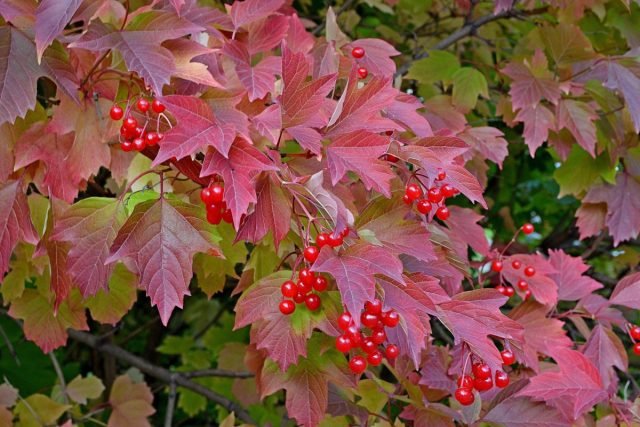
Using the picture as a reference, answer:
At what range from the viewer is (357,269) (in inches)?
36.6

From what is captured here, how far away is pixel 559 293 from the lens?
170 cm

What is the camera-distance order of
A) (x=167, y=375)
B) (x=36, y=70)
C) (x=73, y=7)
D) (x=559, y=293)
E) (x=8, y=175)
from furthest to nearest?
(x=167, y=375) → (x=559, y=293) → (x=8, y=175) → (x=36, y=70) → (x=73, y=7)

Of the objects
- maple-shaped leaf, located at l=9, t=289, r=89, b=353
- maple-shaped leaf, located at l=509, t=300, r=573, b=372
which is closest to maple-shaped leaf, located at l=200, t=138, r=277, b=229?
maple-shaped leaf, located at l=509, t=300, r=573, b=372

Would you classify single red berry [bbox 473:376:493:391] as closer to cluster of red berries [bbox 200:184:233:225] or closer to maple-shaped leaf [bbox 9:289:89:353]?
cluster of red berries [bbox 200:184:233:225]

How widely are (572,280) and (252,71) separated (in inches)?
38.9

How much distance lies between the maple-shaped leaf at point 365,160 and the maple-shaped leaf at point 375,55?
601mm

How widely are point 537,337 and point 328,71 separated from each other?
0.78 m

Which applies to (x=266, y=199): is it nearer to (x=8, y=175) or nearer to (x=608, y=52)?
(x=8, y=175)

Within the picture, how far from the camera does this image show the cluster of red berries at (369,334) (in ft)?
3.28

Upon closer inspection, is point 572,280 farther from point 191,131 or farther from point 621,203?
point 191,131

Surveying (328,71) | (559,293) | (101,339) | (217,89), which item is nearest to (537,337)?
(559,293)

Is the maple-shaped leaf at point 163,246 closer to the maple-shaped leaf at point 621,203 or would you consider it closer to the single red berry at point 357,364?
the single red berry at point 357,364

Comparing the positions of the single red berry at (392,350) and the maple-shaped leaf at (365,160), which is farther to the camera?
the single red berry at (392,350)

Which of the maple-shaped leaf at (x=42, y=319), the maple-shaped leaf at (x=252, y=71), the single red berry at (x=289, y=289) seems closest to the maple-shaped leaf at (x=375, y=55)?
the maple-shaped leaf at (x=252, y=71)
